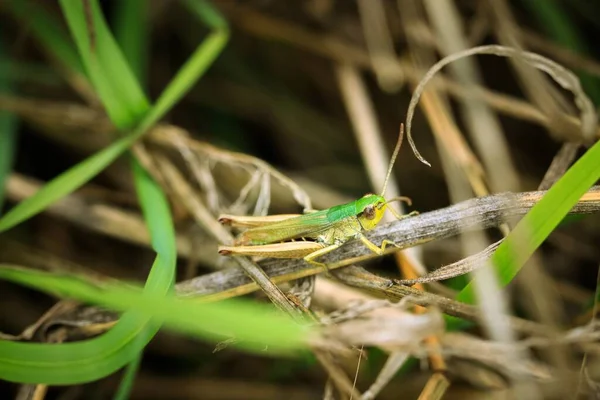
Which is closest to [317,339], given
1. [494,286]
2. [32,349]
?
[494,286]

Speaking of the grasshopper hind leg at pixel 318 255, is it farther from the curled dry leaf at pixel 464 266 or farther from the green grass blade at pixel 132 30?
the green grass blade at pixel 132 30

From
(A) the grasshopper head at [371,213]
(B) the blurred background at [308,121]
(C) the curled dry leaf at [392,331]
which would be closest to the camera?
(C) the curled dry leaf at [392,331]

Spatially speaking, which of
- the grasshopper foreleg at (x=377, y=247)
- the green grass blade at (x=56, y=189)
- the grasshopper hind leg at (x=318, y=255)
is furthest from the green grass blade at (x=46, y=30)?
the grasshopper foreleg at (x=377, y=247)

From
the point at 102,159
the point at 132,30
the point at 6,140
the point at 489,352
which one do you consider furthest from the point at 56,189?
the point at 489,352

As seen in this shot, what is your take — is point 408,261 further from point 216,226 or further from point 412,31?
point 412,31

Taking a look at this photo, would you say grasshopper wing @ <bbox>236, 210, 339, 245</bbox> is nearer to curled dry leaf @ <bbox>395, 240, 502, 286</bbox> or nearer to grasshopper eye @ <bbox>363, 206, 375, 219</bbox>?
grasshopper eye @ <bbox>363, 206, 375, 219</bbox>

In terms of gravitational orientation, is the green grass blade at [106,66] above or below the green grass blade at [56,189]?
above

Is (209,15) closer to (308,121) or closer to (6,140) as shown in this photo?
(308,121)
